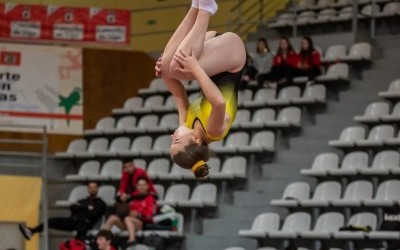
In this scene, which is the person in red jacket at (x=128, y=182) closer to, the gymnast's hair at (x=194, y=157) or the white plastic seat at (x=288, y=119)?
the white plastic seat at (x=288, y=119)

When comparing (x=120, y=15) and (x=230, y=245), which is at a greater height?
(x=120, y=15)

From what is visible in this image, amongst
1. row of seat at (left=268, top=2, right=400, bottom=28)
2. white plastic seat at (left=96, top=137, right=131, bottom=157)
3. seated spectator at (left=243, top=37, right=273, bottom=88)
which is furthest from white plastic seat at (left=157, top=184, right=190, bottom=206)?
row of seat at (left=268, top=2, right=400, bottom=28)

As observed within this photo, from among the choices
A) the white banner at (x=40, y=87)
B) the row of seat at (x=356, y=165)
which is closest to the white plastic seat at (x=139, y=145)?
the white banner at (x=40, y=87)

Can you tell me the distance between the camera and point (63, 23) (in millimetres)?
16031

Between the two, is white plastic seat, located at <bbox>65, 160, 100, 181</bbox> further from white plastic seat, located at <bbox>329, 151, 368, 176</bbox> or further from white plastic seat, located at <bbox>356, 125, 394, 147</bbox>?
white plastic seat, located at <bbox>356, 125, 394, 147</bbox>

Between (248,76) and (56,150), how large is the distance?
3.52m

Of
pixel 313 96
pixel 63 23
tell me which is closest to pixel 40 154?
pixel 63 23

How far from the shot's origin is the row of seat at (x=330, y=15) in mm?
14922

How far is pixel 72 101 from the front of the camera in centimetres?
1612

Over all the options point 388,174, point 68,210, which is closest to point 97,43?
point 68,210

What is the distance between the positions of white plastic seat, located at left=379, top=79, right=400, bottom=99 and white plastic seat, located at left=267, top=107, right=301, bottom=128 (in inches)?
48.5

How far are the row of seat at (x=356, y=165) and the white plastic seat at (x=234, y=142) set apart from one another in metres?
1.28

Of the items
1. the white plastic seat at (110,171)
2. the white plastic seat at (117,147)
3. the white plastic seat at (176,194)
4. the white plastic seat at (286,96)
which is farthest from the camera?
the white plastic seat at (117,147)

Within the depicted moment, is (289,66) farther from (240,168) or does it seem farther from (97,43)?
(97,43)
